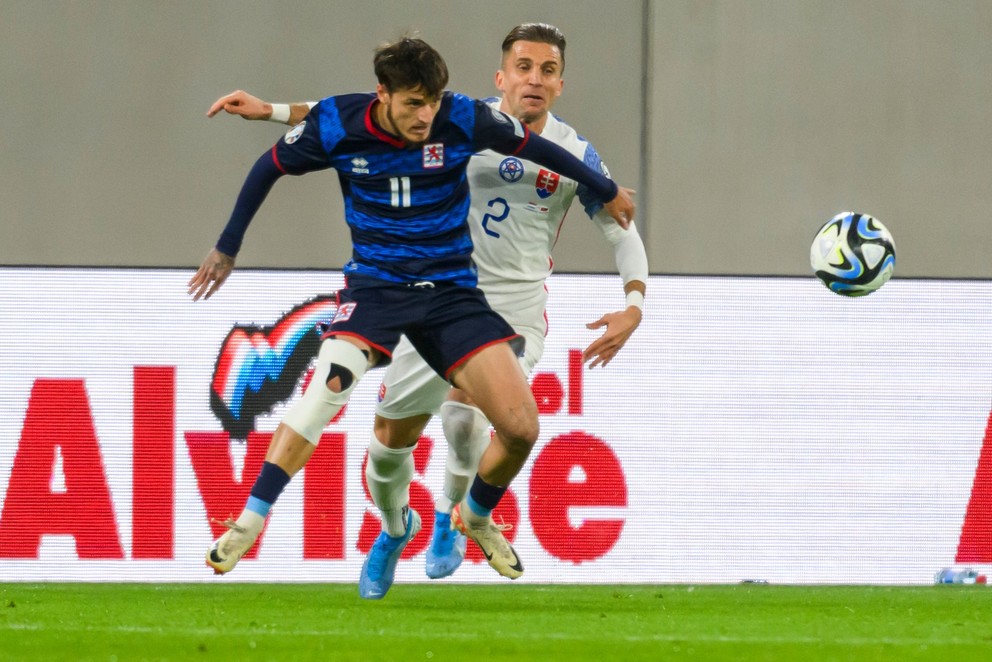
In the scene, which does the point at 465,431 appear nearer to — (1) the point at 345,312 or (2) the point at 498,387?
(2) the point at 498,387

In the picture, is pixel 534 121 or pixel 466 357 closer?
pixel 466 357

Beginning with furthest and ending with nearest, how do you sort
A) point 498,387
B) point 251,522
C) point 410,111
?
point 498,387 → point 410,111 → point 251,522

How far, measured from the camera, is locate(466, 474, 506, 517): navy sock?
4891mm

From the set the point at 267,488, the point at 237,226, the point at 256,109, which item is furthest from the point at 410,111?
the point at 267,488

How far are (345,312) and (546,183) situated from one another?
1101 millimetres

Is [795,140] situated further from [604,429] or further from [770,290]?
[604,429]

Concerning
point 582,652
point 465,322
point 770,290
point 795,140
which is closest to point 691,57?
point 795,140

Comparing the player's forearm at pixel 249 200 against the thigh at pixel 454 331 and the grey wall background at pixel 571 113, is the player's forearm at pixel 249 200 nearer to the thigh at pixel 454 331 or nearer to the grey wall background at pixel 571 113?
the thigh at pixel 454 331

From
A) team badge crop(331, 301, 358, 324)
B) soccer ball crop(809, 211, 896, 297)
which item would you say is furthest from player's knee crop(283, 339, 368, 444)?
soccer ball crop(809, 211, 896, 297)

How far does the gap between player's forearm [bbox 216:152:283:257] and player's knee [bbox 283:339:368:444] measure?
0.47 m

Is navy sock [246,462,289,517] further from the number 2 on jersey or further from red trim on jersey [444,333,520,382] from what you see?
the number 2 on jersey

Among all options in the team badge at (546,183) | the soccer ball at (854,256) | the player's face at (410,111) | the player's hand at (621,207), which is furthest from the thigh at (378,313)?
the soccer ball at (854,256)

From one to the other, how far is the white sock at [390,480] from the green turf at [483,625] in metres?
0.29

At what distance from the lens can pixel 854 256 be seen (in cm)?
552
